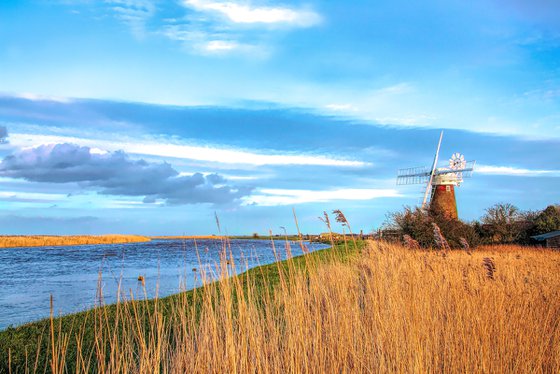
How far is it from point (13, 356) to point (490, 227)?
31.0 metres

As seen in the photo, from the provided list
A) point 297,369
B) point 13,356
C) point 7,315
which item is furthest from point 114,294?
point 297,369

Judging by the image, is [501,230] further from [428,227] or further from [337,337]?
[337,337]

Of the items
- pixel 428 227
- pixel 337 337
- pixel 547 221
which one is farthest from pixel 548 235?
pixel 337 337

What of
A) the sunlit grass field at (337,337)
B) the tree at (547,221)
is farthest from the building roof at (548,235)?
the sunlit grass field at (337,337)

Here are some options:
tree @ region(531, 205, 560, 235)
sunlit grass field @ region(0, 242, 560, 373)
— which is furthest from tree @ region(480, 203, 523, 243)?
sunlit grass field @ region(0, 242, 560, 373)

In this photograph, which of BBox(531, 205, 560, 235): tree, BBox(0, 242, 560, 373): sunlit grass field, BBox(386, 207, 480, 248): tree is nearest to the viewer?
BBox(0, 242, 560, 373): sunlit grass field

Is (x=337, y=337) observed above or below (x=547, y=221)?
below

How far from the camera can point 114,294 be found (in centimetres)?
1312

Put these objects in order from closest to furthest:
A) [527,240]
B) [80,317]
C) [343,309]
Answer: [343,309] < [80,317] < [527,240]

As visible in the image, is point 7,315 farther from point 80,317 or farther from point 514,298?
point 514,298

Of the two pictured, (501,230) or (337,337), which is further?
(501,230)

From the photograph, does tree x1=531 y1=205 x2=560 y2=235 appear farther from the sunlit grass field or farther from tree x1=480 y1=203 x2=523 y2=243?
the sunlit grass field

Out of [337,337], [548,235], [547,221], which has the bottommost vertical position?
[548,235]

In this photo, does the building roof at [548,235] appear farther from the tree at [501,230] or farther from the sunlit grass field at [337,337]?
the sunlit grass field at [337,337]
